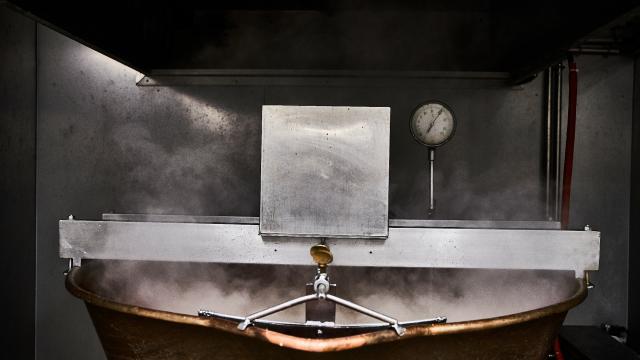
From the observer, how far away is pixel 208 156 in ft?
7.92

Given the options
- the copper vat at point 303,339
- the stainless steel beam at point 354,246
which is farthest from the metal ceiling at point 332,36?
the copper vat at point 303,339

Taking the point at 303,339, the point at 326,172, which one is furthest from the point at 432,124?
the point at 303,339

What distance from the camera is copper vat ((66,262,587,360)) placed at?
0.92 m

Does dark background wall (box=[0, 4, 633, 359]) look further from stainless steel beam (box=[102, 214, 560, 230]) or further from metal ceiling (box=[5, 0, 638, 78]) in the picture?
stainless steel beam (box=[102, 214, 560, 230])

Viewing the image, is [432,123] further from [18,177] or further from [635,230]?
[18,177]

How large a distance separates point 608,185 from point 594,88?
0.48 m

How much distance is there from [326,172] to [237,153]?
1.24 m

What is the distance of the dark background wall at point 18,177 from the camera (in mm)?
2211

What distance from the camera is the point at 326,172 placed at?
49.8 inches

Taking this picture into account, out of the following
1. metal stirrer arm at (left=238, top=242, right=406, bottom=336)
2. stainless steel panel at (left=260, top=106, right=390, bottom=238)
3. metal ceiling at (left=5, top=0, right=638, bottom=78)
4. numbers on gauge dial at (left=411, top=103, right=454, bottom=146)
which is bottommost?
metal stirrer arm at (left=238, top=242, right=406, bottom=336)

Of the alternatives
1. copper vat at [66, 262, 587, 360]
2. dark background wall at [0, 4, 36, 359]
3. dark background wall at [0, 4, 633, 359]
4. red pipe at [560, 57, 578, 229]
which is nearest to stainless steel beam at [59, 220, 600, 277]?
copper vat at [66, 262, 587, 360]

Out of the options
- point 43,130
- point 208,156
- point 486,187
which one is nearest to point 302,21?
point 208,156

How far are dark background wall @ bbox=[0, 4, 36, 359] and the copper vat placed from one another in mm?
1482

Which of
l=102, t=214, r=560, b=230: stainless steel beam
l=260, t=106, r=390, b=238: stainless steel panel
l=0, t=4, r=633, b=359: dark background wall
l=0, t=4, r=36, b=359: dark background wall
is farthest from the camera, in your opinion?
l=0, t=4, r=633, b=359: dark background wall
